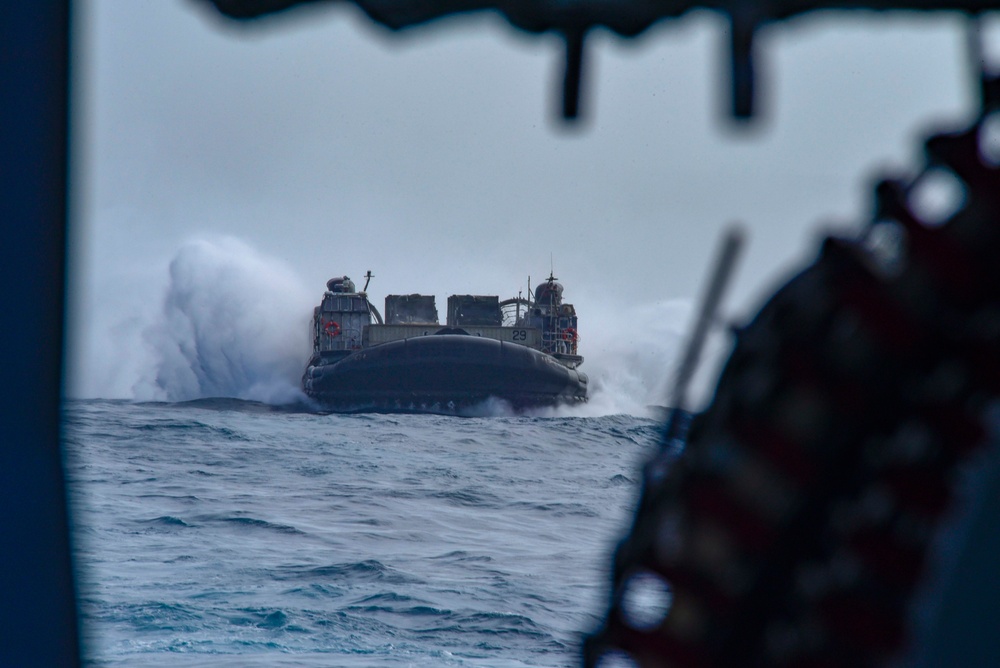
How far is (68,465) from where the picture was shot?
7.61 feet

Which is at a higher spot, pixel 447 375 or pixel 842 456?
pixel 842 456

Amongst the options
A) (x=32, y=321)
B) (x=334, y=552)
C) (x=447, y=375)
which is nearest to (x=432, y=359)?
(x=447, y=375)

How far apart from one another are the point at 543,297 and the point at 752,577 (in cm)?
4560

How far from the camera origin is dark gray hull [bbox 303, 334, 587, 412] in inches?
1409

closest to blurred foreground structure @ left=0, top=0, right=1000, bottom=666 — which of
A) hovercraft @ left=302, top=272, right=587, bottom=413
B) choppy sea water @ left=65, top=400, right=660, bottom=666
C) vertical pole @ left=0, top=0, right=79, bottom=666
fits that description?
choppy sea water @ left=65, top=400, right=660, bottom=666

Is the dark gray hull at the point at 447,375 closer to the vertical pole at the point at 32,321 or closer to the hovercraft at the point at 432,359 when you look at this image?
the hovercraft at the point at 432,359

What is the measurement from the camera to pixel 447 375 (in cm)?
3581

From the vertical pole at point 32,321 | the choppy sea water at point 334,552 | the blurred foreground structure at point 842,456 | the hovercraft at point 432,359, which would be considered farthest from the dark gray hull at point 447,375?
the blurred foreground structure at point 842,456

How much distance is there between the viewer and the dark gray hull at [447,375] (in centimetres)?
3578

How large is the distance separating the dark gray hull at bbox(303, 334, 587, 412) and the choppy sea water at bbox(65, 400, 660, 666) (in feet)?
35.4

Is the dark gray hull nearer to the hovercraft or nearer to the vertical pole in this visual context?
the hovercraft

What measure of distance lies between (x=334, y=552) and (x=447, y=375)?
2409 centimetres

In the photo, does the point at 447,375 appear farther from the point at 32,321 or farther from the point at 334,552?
the point at 32,321

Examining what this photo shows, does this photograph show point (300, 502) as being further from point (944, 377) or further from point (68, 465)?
point (944, 377)
